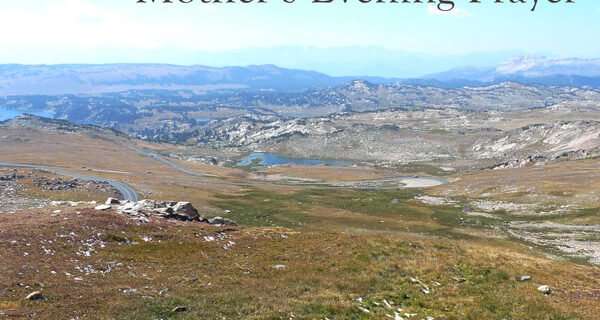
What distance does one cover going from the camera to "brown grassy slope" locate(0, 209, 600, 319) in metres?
21.2

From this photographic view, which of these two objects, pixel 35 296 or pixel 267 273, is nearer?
pixel 35 296

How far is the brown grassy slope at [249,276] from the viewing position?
2117 centimetres

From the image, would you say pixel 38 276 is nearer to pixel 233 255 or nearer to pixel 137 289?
pixel 137 289

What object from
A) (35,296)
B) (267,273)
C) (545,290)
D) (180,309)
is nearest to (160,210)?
(267,273)

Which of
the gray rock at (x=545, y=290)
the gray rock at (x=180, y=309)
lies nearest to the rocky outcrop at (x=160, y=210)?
the gray rock at (x=180, y=309)

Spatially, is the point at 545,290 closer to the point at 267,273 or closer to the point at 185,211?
the point at 267,273

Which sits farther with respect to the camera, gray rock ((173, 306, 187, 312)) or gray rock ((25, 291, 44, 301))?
gray rock ((173, 306, 187, 312))

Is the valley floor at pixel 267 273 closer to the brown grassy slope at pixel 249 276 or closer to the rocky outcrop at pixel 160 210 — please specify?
the brown grassy slope at pixel 249 276

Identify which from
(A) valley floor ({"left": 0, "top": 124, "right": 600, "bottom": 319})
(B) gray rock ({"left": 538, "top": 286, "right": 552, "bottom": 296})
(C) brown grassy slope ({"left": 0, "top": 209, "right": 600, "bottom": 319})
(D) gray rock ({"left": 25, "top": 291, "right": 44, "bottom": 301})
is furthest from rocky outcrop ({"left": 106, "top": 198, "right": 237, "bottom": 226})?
(B) gray rock ({"left": 538, "top": 286, "right": 552, "bottom": 296})

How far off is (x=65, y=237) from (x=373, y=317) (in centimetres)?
2820

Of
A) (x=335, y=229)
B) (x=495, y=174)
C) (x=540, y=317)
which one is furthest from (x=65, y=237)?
(x=495, y=174)

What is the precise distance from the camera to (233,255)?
1352 inches

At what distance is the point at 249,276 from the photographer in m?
28.3

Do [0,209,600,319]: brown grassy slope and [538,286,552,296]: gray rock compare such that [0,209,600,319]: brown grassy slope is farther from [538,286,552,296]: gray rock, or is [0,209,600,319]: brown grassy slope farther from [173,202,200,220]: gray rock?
[173,202,200,220]: gray rock
